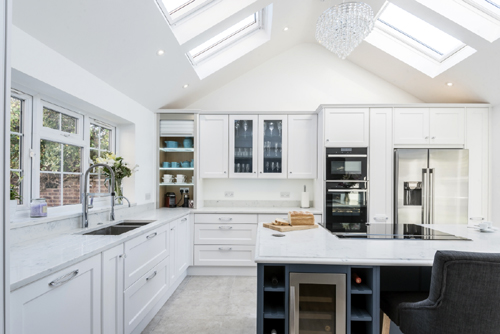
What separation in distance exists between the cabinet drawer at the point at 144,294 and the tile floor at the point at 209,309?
208 millimetres

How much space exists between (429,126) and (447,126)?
8.9 inches

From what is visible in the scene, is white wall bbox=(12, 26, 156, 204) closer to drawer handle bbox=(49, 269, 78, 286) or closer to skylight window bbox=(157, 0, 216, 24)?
skylight window bbox=(157, 0, 216, 24)

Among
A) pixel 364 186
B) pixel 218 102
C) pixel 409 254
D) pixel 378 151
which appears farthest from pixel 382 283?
pixel 218 102

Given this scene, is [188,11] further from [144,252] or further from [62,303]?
[62,303]

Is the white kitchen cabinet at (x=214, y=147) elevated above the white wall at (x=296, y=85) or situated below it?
below

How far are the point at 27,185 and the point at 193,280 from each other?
7.10ft

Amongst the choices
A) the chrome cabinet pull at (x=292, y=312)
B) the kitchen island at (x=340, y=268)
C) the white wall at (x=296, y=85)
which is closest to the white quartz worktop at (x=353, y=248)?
the kitchen island at (x=340, y=268)

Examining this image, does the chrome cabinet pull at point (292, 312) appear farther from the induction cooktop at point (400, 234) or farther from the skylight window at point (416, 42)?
the skylight window at point (416, 42)

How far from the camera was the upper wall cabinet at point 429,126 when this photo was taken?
146 inches

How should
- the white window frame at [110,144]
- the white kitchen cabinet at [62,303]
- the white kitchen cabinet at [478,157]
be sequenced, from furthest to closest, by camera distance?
the white kitchen cabinet at [478,157]
the white window frame at [110,144]
the white kitchen cabinet at [62,303]

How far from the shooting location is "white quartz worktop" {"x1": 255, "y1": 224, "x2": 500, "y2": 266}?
1.49m

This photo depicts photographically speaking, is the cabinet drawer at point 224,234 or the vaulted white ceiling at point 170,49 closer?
the vaulted white ceiling at point 170,49

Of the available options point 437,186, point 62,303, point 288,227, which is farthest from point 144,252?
point 437,186

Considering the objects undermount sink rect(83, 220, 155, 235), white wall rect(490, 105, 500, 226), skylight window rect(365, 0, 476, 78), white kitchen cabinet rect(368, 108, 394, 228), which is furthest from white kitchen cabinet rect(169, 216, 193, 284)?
white wall rect(490, 105, 500, 226)
